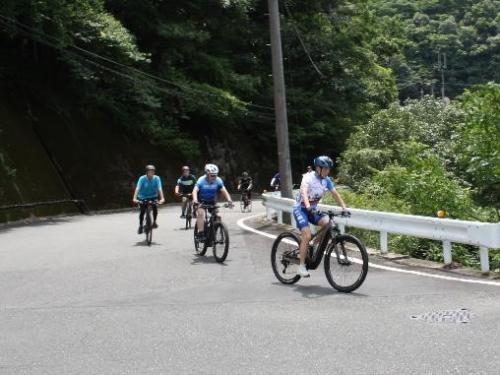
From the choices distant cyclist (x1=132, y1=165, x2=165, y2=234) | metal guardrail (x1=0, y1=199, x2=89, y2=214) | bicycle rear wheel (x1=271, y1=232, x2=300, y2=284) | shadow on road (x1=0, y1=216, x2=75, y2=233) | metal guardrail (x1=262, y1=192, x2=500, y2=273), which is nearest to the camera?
bicycle rear wheel (x1=271, y1=232, x2=300, y2=284)

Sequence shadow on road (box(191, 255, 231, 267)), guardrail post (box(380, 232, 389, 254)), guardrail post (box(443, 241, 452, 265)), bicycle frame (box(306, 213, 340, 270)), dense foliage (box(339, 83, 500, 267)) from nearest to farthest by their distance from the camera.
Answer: bicycle frame (box(306, 213, 340, 270)), guardrail post (box(443, 241, 452, 265)), shadow on road (box(191, 255, 231, 267)), guardrail post (box(380, 232, 389, 254)), dense foliage (box(339, 83, 500, 267))

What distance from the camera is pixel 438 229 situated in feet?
33.8

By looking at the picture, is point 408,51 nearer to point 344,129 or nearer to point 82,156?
point 344,129

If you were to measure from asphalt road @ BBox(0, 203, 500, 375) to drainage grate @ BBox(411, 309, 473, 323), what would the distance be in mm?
116

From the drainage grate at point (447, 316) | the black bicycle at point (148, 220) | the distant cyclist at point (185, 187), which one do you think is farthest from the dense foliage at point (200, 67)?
the drainage grate at point (447, 316)

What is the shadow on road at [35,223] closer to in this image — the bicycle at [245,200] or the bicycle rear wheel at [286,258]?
the bicycle at [245,200]

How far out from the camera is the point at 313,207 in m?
9.05

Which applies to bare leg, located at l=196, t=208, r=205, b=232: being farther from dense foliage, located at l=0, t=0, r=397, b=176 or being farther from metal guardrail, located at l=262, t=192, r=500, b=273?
dense foliage, located at l=0, t=0, r=397, b=176

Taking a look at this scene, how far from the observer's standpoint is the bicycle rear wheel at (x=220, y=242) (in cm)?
1152

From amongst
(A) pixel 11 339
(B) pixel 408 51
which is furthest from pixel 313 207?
(B) pixel 408 51

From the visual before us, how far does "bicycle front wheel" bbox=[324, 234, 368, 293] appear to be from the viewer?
27.5ft

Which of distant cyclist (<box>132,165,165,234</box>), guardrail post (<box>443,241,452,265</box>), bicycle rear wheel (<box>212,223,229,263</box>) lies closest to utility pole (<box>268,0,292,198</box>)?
distant cyclist (<box>132,165,165,234</box>)

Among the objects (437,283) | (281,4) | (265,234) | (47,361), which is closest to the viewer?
(47,361)

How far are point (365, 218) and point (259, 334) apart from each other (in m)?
6.42
